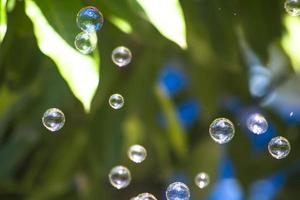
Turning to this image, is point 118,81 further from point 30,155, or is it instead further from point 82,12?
point 82,12

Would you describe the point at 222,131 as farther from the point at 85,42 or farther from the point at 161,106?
the point at 161,106

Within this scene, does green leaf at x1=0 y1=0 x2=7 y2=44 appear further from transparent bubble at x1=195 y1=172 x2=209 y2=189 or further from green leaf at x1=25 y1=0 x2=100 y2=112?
Result: transparent bubble at x1=195 y1=172 x2=209 y2=189

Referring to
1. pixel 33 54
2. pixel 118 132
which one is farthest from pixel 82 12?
pixel 118 132

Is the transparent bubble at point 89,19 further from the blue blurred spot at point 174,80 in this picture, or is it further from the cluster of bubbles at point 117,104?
the blue blurred spot at point 174,80

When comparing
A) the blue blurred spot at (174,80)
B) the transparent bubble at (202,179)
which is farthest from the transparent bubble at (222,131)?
the blue blurred spot at (174,80)

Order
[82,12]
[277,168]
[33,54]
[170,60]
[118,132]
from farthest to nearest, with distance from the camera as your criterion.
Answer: [170,60] < [277,168] < [118,132] < [33,54] < [82,12]

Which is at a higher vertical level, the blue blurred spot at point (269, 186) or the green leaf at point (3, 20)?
the blue blurred spot at point (269, 186)
